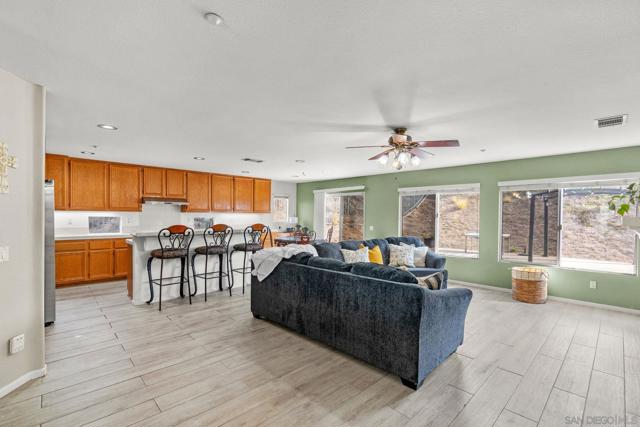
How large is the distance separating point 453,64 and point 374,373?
98.6 inches

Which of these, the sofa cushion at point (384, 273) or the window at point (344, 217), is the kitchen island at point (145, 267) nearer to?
the sofa cushion at point (384, 273)

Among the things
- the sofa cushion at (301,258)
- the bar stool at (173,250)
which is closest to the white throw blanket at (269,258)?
the sofa cushion at (301,258)

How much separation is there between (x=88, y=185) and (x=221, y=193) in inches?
108

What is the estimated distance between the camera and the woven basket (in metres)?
4.64

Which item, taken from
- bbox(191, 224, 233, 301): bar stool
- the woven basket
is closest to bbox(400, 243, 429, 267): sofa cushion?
the woven basket

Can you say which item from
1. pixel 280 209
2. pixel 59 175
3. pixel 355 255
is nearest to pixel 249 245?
pixel 355 255

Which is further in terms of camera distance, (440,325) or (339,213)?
(339,213)

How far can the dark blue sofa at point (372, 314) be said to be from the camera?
2375 mm

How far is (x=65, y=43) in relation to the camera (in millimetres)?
1886

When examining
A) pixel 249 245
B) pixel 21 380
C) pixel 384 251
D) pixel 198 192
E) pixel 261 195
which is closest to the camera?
pixel 21 380

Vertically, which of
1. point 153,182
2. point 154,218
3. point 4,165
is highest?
point 153,182

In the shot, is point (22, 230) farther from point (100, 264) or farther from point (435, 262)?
point (435, 262)

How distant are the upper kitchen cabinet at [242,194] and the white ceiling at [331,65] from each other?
4.21 m

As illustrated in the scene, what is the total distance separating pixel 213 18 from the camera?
63.1 inches
